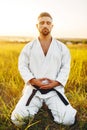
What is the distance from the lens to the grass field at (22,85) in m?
1.85

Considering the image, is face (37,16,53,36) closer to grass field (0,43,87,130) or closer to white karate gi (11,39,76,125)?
white karate gi (11,39,76,125)

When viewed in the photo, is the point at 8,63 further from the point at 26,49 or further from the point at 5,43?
the point at 26,49

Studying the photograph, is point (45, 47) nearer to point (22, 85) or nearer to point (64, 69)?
point (64, 69)

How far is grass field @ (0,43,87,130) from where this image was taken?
185cm


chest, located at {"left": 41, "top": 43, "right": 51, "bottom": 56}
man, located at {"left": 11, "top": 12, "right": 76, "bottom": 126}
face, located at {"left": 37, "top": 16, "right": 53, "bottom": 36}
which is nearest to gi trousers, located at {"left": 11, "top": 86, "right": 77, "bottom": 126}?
man, located at {"left": 11, "top": 12, "right": 76, "bottom": 126}

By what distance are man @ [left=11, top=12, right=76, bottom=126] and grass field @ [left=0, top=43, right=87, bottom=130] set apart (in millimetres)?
Result: 64

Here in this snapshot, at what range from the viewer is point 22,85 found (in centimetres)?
230

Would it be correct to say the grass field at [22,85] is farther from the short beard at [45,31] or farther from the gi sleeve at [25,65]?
the short beard at [45,31]

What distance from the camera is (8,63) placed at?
2541 mm

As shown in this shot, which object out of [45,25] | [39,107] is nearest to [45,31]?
[45,25]

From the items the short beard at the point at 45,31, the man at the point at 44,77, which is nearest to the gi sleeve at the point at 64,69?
the man at the point at 44,77

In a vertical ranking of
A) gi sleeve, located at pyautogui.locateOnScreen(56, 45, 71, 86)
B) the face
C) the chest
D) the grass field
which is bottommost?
the grass field

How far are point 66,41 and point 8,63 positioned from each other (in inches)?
19.7

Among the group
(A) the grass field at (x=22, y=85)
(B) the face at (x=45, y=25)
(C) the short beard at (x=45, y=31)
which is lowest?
(A) the grass field at (x=22, y=85)
